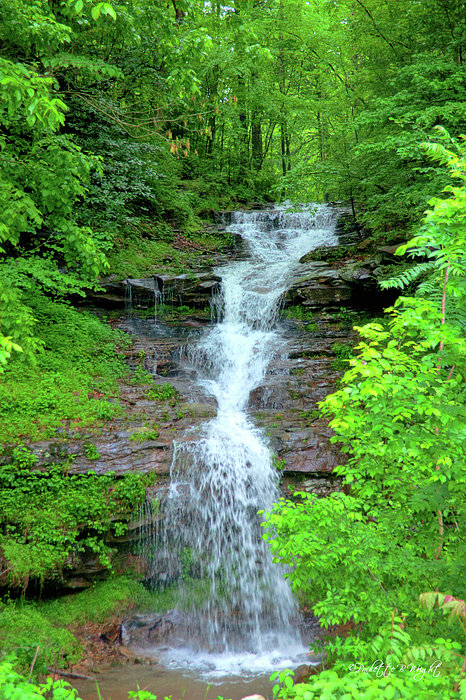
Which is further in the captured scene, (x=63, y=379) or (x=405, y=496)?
(x=63, y=379)

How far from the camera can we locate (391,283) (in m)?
3.69

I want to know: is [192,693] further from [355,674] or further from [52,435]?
[52,435]

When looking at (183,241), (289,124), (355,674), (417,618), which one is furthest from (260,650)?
(289,124)

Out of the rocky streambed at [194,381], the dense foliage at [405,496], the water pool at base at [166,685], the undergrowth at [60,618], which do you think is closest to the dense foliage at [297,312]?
the dense foliage at [405,496]

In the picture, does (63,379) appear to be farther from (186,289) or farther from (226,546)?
(186,289)

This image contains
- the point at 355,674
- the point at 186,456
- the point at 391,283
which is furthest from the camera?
the point at 186,456

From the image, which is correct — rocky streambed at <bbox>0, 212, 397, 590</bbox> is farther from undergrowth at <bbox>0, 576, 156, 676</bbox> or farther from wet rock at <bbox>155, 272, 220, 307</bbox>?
undergrowth at <bbox>0, 576, 156, 676</bbox>

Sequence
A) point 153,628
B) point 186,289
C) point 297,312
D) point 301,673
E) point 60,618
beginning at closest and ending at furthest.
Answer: point 301,673 < point 60,618 < point 153,628 < point 297,312 < point 186,289

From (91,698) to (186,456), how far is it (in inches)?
128

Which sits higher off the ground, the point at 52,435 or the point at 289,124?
the point at 289,124

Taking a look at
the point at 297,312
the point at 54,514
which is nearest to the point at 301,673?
the point at 54,514

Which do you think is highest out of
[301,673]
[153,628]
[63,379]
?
[63,379]

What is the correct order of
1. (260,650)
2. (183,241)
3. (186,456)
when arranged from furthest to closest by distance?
(183,241), (186,456), (260,650)

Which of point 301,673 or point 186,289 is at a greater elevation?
point 186,289
